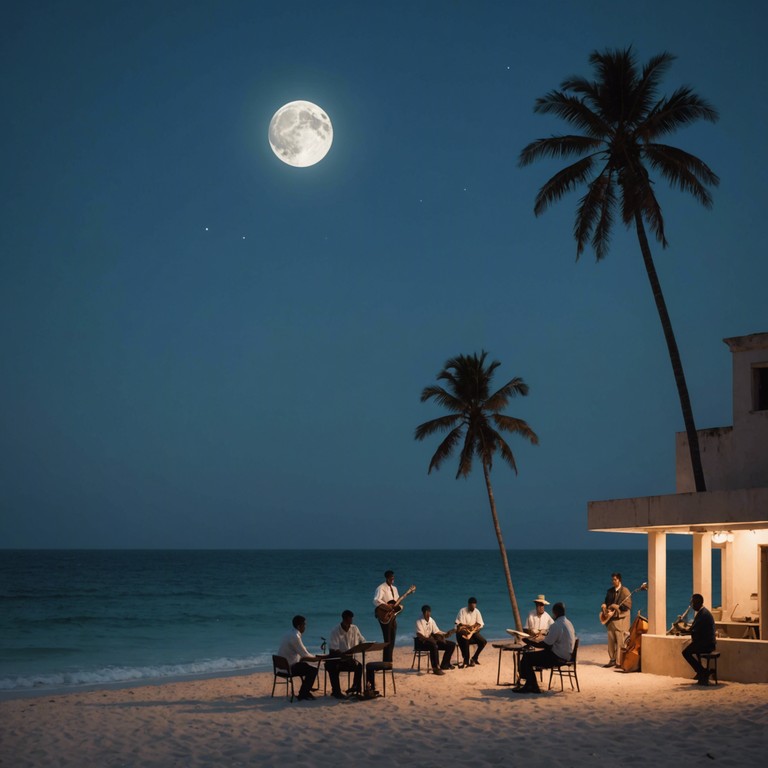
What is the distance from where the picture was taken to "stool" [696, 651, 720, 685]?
14023mm

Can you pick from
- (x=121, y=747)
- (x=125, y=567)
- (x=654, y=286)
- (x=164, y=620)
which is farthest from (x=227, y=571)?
(x=121, y=747)

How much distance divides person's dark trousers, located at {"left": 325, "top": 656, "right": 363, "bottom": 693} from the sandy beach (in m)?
0.37

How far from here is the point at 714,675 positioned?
14.1 meters

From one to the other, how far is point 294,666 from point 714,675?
6.00m

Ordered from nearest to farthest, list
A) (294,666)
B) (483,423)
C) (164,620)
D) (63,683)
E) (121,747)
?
(121,747) < (294,666) < (63,683) < (483,423) < (164,620)

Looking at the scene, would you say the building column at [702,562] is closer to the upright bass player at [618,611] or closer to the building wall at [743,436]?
the building wall at [743,436]

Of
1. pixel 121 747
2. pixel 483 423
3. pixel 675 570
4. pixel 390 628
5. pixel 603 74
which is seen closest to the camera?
pixel 121 747

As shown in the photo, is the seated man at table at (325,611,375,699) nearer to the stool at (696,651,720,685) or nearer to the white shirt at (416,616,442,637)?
the white shirt at (416,616,442,637)

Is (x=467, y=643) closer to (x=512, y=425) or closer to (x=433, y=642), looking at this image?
(x=433, y=642)

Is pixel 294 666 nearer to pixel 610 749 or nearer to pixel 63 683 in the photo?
pixel 610 749

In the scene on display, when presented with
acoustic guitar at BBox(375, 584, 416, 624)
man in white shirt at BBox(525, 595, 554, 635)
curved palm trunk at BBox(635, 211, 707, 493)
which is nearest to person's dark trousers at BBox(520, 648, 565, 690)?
man in white shirt at BBox(525, 595, 554, 635)

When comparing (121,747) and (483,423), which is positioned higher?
(483,423)

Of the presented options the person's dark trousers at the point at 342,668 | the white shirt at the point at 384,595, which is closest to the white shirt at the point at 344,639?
the person's dark trousers at the point at 342,668

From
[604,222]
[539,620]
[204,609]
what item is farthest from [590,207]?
[204,609]
